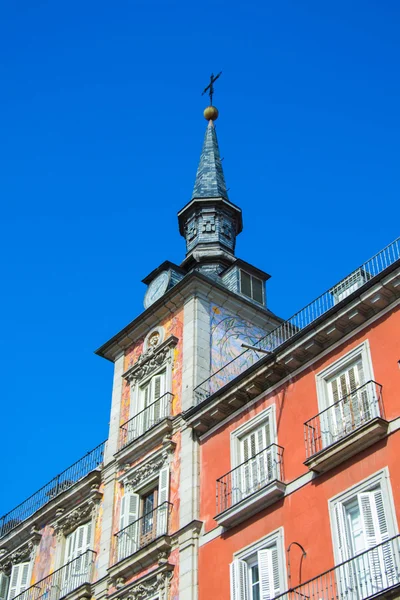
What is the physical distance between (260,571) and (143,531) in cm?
648

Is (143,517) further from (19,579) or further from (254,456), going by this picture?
(19,579)

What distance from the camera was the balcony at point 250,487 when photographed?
25281 mm

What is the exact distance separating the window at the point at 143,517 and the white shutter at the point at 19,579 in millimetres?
6579

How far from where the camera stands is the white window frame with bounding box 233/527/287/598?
77.3ft

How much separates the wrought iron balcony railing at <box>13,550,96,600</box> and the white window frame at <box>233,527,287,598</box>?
24.9 ft

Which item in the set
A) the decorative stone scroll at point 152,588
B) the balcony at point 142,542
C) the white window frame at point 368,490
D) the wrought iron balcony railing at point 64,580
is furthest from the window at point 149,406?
the white window frame at point 368,490

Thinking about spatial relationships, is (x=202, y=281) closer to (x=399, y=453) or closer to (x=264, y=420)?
(x=264, y=420)

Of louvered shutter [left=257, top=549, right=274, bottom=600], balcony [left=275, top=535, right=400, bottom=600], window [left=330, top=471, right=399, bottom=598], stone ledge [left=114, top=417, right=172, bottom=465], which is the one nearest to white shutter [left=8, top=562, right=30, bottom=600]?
stone ledge [left=114, top=417, right=172, bottom=465]

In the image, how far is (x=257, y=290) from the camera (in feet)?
124

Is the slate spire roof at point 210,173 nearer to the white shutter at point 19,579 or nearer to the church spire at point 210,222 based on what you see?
the church spire at point 210,222

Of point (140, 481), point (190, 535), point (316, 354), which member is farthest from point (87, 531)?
point (316, 354)

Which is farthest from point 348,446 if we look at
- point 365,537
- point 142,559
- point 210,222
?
point 210,222

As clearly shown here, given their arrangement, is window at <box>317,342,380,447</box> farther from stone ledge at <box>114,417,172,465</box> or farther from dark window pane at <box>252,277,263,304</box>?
dark window pane at <box>252,277,263,304</box>

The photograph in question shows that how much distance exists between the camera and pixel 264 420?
27.4m
